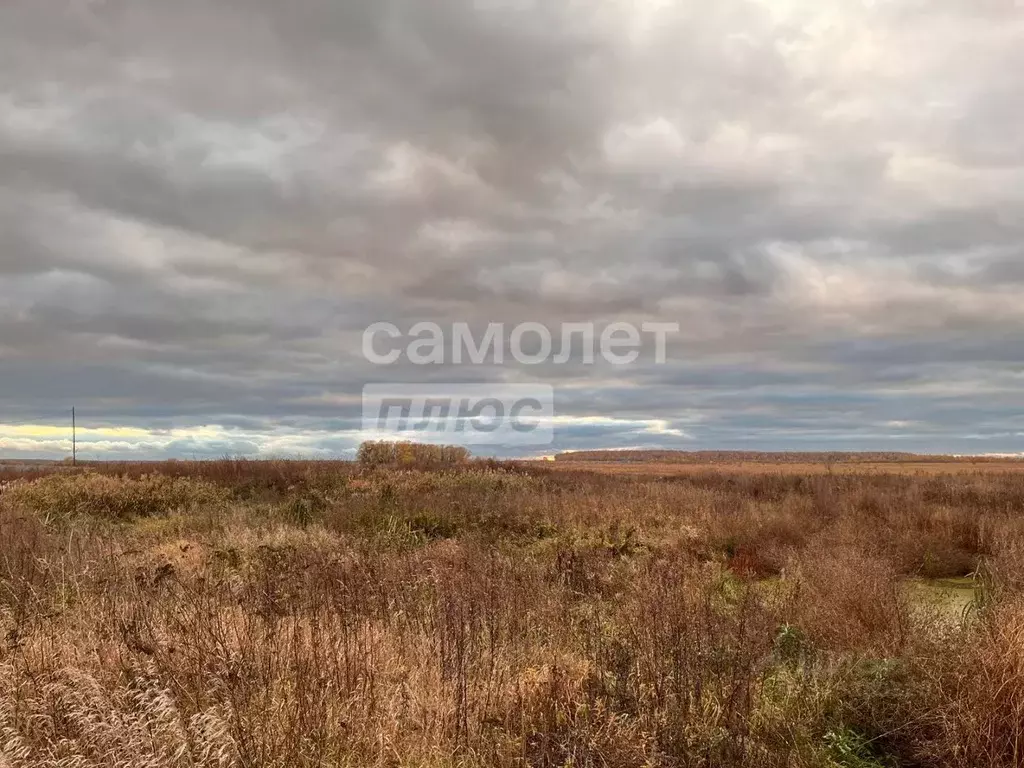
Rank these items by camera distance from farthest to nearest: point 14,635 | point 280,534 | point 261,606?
point 280,534
point 261,606
point 14,635

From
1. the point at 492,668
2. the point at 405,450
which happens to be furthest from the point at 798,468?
the point at 492,668

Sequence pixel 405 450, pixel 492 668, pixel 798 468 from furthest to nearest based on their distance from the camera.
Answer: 1. pixel 798 468
2. pixel 405 450
3. pixel 492 668

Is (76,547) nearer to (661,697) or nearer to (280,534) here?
(280,534)

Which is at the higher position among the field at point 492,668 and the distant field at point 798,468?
the field at point 492,668

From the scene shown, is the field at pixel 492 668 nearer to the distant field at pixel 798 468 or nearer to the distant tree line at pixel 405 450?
the distant field at pixel 798 468

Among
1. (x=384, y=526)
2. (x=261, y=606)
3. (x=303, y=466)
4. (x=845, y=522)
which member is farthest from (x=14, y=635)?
(x=303, y=466)

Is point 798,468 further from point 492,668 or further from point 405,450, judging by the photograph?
point 492,668

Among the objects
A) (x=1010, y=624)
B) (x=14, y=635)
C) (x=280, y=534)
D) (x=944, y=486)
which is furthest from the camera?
(x=944, y=486)

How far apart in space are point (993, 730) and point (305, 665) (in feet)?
13.6

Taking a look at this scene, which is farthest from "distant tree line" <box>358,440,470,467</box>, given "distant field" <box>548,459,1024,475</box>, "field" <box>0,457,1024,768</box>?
"field" <box>0,457,1024,768</box>

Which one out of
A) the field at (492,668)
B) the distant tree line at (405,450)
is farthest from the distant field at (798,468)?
the field at (492,668)

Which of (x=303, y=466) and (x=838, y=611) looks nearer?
(x=838, y=611)

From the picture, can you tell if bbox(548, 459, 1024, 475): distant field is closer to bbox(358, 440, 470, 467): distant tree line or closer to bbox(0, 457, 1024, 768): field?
bbox(358, 440, 470, 467): distant tree line

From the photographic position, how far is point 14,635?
520 centimetres
